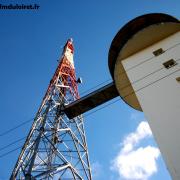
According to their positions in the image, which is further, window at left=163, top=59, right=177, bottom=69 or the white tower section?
window at left=163, top=59, right=177, bottom=69

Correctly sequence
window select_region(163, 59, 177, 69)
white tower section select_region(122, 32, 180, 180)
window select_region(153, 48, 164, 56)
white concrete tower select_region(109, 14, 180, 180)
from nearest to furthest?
white tower section select_region(122, 32, 180, 180)
white concrete tower select_region(109, 14, 180, 180)
window select_region(163, 59, 177, 69)
window select_region(153, 48, 164, 56)

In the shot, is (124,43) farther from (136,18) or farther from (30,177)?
(30,177)

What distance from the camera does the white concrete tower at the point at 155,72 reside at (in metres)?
11.4

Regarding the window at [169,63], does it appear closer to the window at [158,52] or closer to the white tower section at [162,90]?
the white tower section at [162,90]

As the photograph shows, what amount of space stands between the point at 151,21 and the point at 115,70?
369 centimetres

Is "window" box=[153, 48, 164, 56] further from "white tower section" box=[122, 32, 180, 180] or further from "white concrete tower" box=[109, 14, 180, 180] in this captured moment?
"white tower section" box=[122, 32, 180, 180]

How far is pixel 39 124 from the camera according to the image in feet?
53.7

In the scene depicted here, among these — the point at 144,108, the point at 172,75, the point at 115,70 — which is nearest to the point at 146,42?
the point at 115,70

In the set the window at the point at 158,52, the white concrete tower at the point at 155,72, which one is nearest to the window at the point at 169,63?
the white concrete tower at the point at 155,72

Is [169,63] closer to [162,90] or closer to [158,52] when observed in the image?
[158,52]

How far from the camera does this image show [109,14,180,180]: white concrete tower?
11445 mm

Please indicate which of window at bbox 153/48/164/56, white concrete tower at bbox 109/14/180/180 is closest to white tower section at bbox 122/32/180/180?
white concrete tower at bbox 109/14/180/180

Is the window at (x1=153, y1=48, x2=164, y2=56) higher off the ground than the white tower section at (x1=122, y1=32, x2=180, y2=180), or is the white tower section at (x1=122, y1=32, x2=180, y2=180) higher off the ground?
the window at (x1=153, y1=48, x2=164, y2=56)

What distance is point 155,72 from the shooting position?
47.7 feet
